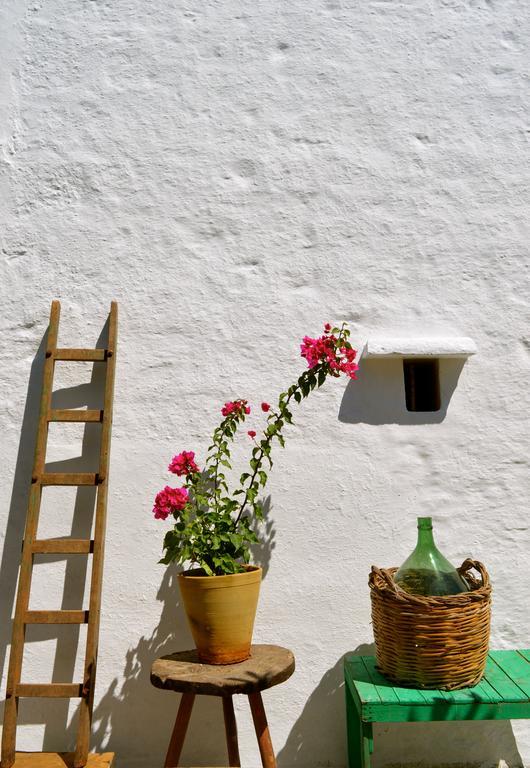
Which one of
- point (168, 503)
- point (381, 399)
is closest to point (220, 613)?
point (168, 503)

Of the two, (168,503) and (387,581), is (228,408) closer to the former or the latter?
(168,503)

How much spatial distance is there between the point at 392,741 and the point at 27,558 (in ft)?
4.92

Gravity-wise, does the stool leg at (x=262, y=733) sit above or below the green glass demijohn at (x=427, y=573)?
below

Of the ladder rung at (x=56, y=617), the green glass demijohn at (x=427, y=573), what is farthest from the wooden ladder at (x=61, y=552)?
the green glass demijohn at (x=427, y=573)

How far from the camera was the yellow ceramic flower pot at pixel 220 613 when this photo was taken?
2.37 metres

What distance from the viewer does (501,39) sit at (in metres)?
3.17

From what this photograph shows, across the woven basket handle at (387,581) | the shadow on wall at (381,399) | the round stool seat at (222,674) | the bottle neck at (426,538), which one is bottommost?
the round stool seat at (222,674)

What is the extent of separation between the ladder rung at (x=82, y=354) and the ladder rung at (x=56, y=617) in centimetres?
94

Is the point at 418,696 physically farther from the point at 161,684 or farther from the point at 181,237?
the point at 181,237

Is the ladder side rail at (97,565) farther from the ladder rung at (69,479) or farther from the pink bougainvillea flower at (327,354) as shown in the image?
the pink bougainvillea flower at (327,354)

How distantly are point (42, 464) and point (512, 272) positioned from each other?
2027 mm

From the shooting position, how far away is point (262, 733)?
91.4 inches

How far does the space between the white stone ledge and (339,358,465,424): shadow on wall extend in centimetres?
7

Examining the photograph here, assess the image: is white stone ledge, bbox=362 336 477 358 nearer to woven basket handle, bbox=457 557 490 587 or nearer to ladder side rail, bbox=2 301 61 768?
woven basket handle, bbox=457 557 490 587
